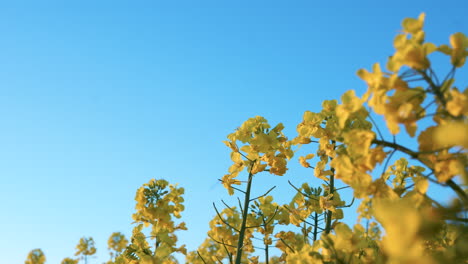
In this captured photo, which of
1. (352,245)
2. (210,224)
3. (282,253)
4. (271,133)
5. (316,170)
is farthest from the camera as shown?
(210,224)

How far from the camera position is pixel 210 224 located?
20.8 feet

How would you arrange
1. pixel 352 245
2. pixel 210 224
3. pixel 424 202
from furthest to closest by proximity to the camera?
pixel 210 224
pixel 352 245
pixel 424 202

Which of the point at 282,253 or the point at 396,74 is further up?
the point at 282,253

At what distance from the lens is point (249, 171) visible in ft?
14.6

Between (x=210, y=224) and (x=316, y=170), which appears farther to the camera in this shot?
(x=210, y=224)

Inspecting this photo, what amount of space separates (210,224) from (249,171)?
88.3 inches

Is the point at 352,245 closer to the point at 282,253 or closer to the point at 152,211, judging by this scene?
the point at 282,253

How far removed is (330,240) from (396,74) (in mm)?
826

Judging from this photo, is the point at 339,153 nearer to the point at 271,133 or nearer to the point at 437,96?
the point at 437,96

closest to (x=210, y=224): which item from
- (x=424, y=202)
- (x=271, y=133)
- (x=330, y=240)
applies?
(x=271, y=133)

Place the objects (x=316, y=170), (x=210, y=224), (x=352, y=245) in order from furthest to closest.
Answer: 1. (x=210, y=224)
2. (x=316, y=170)
3. (x=352, y=245)

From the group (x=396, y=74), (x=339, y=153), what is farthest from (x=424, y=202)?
(x=396, y=74)

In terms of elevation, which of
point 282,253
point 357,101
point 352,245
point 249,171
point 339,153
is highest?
point 249,171

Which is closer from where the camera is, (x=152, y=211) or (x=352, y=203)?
(x=352, y=203)
